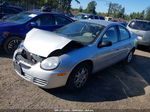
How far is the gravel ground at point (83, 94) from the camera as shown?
10.5 feet

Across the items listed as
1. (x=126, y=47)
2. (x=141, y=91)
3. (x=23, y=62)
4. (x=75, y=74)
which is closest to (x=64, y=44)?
(x=75, y=74)

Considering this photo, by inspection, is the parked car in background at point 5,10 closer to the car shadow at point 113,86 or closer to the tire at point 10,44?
the tire at point 10,44

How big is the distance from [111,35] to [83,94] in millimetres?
1918

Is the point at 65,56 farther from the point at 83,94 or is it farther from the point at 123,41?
the point at 123,41

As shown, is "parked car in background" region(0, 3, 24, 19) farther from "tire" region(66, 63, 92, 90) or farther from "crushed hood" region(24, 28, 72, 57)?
"tire" region(66, 63, 92, 90)

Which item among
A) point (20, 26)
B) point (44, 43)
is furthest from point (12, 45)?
point (44, 43)

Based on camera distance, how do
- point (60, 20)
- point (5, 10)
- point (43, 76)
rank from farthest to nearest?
point (5, 10) → point (60, 20) → point (43, 76)

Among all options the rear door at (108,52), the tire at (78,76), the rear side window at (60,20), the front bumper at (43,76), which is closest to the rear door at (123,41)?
the rear door at (108,52)

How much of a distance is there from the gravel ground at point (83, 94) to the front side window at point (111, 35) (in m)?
1.09

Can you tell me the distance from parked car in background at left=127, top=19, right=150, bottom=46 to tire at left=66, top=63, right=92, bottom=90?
5.82 meters

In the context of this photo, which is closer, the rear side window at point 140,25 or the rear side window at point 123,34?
the rear side window at point 123,34

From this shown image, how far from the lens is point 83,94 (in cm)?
369

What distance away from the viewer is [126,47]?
5.45 metres

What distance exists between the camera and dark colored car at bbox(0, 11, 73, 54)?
5.37m
